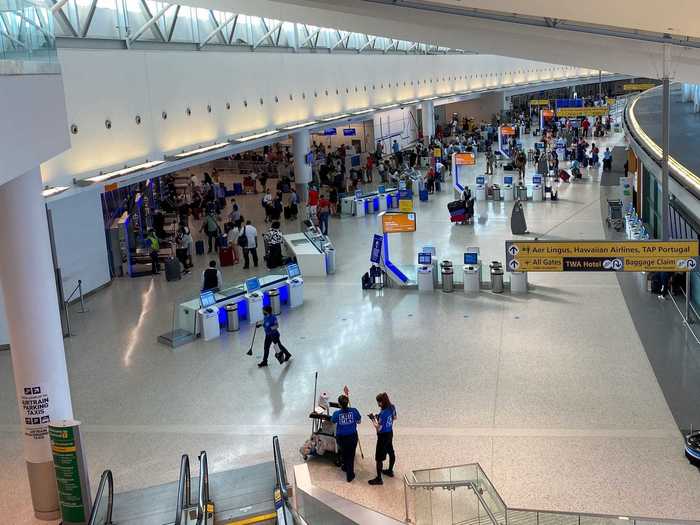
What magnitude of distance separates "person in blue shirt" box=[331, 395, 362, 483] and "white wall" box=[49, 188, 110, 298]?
34.2 ft

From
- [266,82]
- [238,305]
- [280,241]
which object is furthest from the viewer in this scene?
[266,82]

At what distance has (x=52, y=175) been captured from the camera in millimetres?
14820

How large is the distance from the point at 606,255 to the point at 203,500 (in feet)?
22.7

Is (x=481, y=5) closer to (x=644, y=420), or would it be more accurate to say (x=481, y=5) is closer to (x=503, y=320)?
(x=644, y=420)

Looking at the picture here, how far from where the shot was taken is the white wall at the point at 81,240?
18.1 meters

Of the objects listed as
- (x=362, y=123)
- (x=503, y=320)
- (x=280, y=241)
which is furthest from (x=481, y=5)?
(x=362, y=123)

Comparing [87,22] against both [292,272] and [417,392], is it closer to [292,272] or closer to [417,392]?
[292,272]

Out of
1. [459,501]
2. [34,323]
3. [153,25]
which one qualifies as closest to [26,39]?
[34,323]

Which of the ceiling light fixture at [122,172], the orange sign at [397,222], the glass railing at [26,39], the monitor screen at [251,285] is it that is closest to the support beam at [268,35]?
the ceiling light fixture at [122,172]

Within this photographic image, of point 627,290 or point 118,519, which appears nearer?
point 118,519

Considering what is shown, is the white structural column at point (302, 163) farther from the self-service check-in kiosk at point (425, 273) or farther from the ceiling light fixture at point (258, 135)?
the self-service check-in kiosk at point (425, 273)

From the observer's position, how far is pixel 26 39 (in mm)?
7449

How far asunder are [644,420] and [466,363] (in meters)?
3.31

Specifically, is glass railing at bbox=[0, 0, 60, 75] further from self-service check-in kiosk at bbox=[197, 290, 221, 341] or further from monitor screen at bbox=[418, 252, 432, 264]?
monitor screen at bbox=[418, 252, 432, 264]
